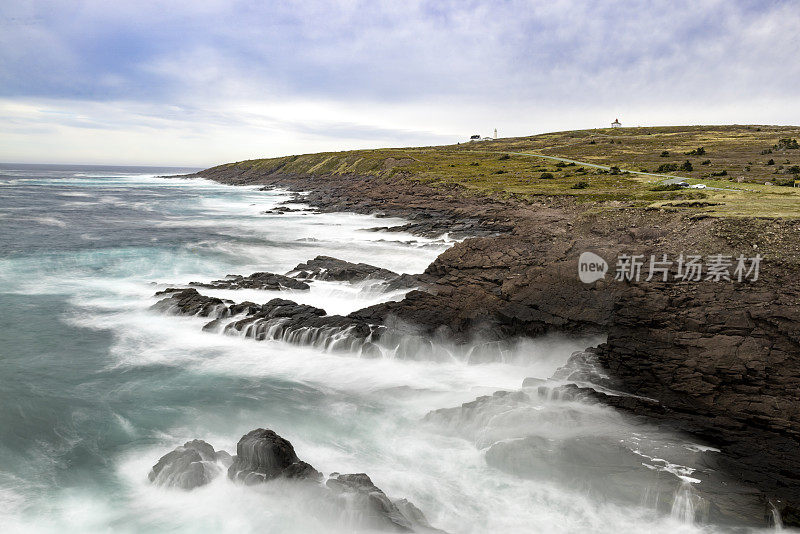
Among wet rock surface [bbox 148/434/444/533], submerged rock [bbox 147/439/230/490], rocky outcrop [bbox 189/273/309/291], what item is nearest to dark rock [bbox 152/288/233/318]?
rocky outcrop [bbox 189/273/309/291]

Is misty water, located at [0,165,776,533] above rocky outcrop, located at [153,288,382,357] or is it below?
below

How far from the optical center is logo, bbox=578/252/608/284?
1948 centimetres

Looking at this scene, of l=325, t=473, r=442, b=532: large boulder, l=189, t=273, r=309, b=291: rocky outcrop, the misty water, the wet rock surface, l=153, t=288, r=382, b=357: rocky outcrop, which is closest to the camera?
l=325, t=473, r=442, b=532: large boulder

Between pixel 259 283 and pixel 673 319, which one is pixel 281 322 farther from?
pixel 673 319

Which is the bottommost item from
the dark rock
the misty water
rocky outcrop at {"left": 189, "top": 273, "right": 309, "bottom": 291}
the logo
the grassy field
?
the misty water

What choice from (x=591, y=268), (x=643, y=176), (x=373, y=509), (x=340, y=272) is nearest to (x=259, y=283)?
(x=340, y=272)

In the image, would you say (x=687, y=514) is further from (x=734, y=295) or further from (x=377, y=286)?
(x=377, y=286)

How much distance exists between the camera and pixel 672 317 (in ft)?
53.7

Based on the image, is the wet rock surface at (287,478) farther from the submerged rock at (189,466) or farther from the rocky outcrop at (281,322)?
the rocky outcrop at (281,322)

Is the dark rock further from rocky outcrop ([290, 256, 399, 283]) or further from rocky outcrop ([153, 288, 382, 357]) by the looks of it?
rocky outcrop ([290, 256, 399, 283])

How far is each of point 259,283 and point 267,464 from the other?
17.4 meters

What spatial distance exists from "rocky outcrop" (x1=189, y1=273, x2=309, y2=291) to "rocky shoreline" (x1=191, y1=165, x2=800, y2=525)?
771 centimetres

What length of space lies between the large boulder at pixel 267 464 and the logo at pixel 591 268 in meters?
13.6

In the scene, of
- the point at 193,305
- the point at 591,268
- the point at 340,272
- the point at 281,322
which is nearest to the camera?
the point at 591,268
